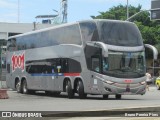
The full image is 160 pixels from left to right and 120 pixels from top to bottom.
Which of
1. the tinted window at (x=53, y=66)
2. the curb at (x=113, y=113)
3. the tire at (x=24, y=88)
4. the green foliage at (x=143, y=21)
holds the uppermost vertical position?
the green foliage at (x=143, y=21)

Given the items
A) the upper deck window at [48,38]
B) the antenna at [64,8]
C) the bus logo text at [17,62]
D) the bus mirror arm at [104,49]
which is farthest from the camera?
the antenna at [64,8]

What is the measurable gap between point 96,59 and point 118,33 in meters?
1.85

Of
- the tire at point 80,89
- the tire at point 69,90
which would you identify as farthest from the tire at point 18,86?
the tire at point 80,89

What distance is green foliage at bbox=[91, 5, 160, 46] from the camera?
238 feet

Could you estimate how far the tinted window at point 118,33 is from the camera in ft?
81.5

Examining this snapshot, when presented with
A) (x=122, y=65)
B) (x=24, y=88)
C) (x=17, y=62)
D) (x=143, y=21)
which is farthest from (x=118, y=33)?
(x=143, y=21)

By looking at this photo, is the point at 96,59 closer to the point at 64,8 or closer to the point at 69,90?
the point at 69,90

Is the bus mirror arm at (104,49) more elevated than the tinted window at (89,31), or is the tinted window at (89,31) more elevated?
the tinted window at (89,31)

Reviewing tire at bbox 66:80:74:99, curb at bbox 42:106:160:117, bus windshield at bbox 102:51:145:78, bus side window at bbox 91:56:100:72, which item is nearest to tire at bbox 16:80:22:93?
tire at bbox 66:80:74:99

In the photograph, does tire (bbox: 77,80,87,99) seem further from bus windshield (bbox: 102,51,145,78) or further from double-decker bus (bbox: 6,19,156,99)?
bus windshield (bbox: 102,51,145,78)

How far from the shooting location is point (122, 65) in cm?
2462

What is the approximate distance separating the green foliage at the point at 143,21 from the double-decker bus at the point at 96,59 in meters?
41.7

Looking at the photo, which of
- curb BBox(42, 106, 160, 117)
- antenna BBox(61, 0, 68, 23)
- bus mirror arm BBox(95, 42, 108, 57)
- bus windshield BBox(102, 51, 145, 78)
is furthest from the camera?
antenna BBox(61, 0, 68, 23)

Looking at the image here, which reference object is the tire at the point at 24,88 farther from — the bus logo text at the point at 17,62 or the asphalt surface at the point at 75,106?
the asphalt surface at the point at 75,106
